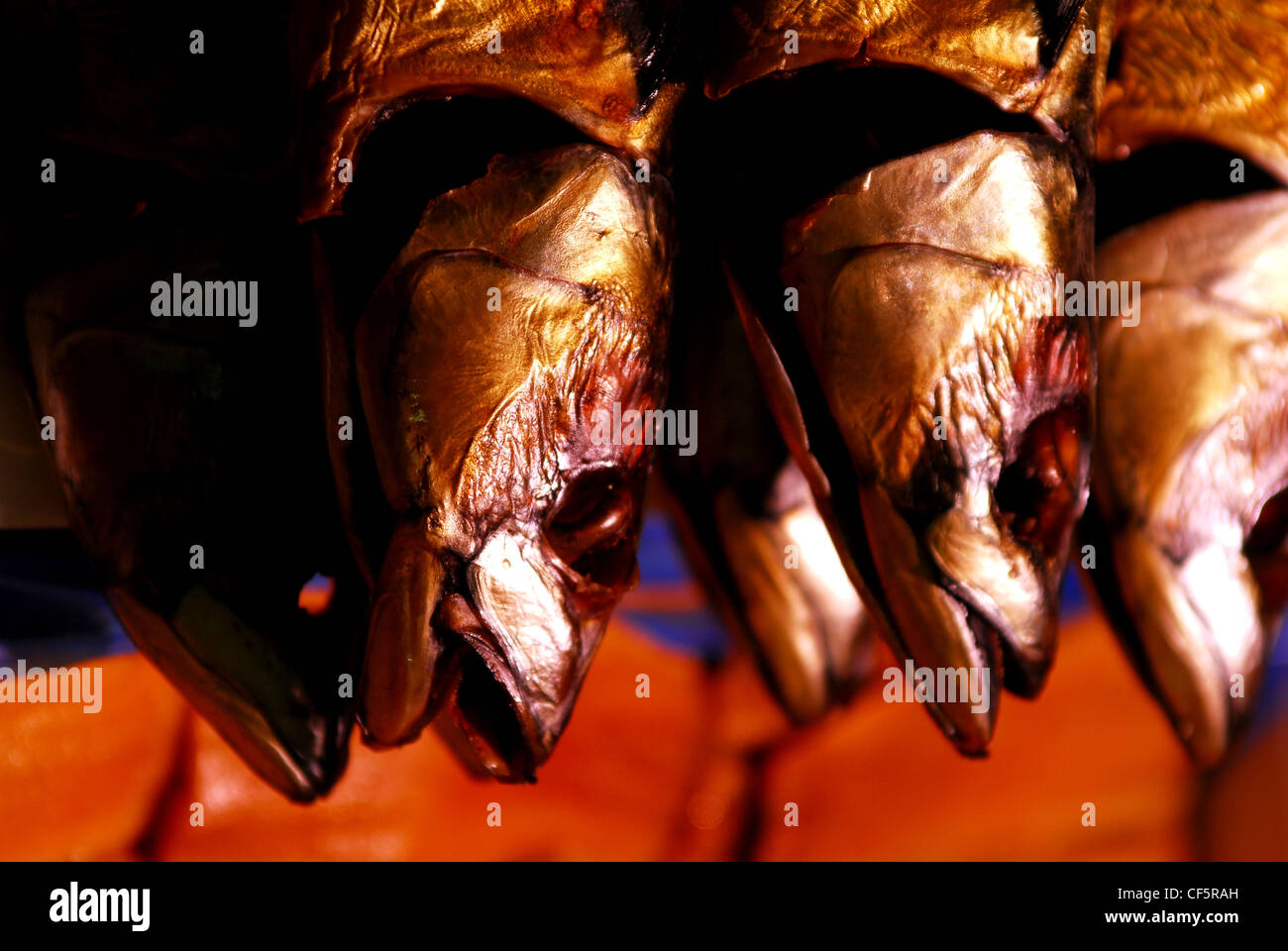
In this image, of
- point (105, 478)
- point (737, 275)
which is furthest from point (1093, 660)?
point (105, 478)

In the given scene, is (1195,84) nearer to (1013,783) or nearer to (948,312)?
(948,312)

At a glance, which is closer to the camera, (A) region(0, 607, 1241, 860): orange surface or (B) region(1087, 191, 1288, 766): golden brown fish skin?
(B) region(1087, 191, 1288, 766): golden brown fish skin

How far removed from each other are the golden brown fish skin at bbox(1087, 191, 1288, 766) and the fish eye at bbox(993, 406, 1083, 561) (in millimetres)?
42

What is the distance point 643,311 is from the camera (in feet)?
1.29

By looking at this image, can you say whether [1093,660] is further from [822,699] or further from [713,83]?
[713,83]

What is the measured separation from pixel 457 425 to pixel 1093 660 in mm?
648

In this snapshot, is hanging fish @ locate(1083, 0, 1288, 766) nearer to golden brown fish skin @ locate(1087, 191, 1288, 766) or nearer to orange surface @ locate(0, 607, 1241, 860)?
golden brown fish skin @ locate(1087, 191, 1288, 766)

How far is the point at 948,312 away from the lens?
0.38 m

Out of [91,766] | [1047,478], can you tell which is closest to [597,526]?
Result: [1047,478]

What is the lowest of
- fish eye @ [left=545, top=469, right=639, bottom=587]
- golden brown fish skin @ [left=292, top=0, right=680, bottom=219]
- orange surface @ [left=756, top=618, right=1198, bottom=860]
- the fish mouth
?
orange surface @ [left=756, top=618, right=1198, bottom=860]

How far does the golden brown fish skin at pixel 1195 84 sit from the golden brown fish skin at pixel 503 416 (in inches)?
8.0

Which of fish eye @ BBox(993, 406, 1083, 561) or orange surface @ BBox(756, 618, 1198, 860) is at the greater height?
fish eye @ BBox(993, 406, 1083, 561)

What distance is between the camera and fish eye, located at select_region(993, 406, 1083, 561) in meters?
0.40

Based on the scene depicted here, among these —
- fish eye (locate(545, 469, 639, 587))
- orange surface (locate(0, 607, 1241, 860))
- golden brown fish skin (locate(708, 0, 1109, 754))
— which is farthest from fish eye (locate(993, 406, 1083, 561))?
orange surface (locate(0, 607, 1241, 860))
